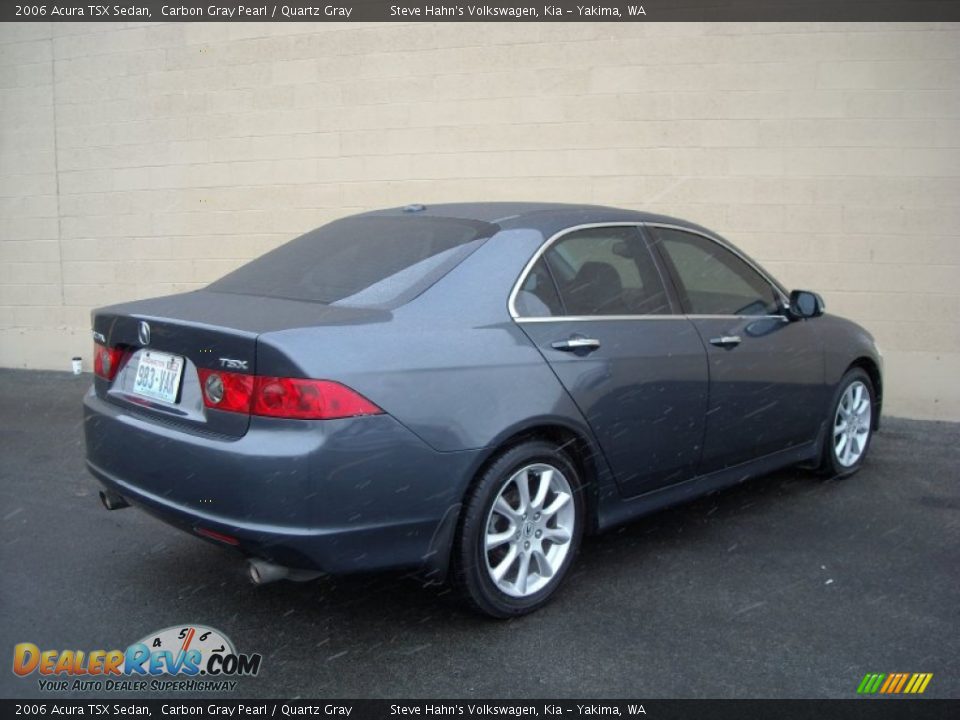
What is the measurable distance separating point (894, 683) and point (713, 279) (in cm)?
215

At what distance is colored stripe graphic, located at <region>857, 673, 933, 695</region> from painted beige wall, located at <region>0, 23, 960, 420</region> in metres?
4.64

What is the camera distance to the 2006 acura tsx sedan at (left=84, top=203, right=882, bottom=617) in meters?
3.01

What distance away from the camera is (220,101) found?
8797mm

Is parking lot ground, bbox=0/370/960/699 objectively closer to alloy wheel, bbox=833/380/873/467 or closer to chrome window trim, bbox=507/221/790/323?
alloy wheel, bbox=833/380/873/467

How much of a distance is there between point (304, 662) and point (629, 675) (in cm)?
110

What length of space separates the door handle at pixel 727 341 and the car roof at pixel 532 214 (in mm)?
613

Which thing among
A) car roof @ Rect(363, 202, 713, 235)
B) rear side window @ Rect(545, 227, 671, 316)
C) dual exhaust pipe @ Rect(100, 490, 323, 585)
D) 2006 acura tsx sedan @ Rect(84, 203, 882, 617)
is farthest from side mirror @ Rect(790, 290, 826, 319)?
dual exhaust pipe @ Rect(100, 490, 323, 585)

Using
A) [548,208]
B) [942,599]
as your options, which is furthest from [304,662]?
[942,599]

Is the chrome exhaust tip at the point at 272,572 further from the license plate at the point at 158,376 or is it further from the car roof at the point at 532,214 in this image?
the car roof at the point at 532,214

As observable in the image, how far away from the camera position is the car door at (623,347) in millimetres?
3691

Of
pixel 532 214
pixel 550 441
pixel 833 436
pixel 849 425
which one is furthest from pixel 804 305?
pixel 550 441

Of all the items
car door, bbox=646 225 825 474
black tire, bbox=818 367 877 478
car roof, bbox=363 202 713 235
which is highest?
car roof, bbox=363 202 713 235

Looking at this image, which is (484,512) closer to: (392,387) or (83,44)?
(392,387)
